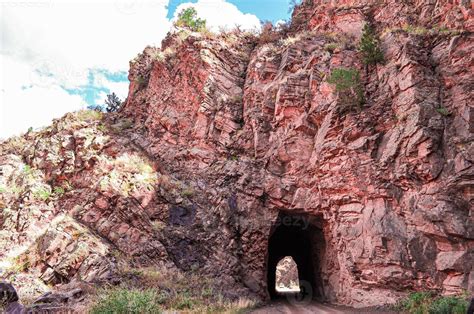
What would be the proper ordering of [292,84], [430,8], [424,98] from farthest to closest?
[292,84]
[430,8]
[424,98]

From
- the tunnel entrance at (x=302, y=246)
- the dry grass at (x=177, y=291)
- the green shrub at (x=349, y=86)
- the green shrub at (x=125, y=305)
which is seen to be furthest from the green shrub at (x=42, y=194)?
the green shrub at (x=349, y=86)

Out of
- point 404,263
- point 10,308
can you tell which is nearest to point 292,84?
point 404,263

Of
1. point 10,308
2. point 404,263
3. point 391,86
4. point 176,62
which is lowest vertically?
point 10,308

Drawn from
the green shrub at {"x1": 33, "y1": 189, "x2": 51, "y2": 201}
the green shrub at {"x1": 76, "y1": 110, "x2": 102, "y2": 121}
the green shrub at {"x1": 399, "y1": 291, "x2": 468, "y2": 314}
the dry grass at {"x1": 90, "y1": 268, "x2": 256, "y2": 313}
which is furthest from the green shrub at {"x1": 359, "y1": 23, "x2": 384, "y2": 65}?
the green shrub at {"x1": 33, "y1": 189, "x2": 51, "y2": 201}

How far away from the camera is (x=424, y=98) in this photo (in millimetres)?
13750

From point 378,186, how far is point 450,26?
8.18m

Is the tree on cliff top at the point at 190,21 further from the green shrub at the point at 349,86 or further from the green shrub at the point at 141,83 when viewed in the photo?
the green shrub at the point at 349,86

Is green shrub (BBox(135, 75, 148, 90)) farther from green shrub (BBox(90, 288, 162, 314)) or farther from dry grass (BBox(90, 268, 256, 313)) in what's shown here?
green shrub (BBox(90, 288, 162, 314))

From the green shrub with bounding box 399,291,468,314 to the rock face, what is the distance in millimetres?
578

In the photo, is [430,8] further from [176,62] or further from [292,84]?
[176,62]

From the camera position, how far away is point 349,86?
52.1 feet

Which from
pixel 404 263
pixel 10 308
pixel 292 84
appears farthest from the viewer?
pixel 292 84

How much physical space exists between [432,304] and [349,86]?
9.84 metres

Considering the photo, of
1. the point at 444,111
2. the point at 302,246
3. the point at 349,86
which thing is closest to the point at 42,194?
the point at 349,86
